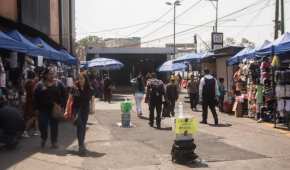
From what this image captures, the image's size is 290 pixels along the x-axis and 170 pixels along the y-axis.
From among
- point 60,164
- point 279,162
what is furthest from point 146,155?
point 279,162

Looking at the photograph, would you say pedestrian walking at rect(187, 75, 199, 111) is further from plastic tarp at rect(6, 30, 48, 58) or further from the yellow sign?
the yellow sign

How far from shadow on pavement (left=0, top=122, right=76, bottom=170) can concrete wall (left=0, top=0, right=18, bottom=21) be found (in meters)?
4.15

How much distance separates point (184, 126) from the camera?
35.6ft

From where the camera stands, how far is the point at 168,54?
194 ft

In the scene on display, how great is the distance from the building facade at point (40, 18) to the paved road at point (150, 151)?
13.0ft

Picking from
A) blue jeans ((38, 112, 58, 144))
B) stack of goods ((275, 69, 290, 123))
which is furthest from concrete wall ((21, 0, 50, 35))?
stack of goods ((275, 69, 290, 123))

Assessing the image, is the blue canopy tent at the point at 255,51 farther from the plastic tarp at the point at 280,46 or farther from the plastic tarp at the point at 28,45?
the plastic tarp at the point at 28,45

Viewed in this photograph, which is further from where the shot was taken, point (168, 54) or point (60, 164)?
point (168, 54)

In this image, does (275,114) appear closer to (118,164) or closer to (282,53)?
(282,53)

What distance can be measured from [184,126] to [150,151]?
1.72m

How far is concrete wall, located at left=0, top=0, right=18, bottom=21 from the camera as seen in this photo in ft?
54.4

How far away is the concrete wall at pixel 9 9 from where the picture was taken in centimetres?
1658

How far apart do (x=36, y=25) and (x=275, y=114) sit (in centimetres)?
1017

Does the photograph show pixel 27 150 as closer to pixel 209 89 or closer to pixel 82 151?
pixel 82 151
